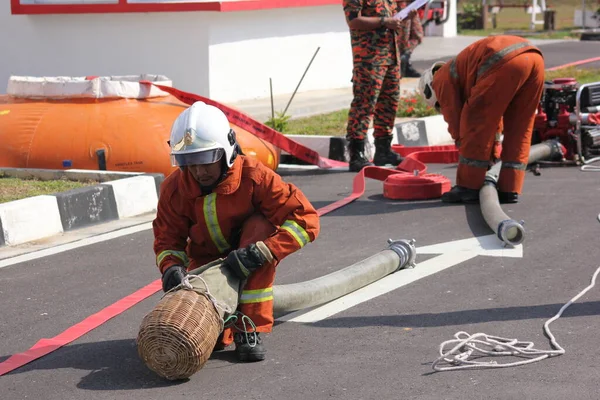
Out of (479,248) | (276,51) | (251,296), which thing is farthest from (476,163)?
(276,51)

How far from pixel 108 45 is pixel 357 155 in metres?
5.18

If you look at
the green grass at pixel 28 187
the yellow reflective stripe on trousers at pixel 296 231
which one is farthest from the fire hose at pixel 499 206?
the green grass at pixel 28 187

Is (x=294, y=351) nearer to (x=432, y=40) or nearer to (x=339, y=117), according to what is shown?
(x=339, y=117)

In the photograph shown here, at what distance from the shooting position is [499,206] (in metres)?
7.55

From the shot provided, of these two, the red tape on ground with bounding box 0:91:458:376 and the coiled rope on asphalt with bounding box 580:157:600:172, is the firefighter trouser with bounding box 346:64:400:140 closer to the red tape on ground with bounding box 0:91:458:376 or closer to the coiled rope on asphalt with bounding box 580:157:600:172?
the red tape on ground with bounding box 0:91:458:376

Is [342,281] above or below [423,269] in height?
above

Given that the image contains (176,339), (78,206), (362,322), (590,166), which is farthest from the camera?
(590,166)

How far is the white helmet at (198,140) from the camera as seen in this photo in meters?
4.68

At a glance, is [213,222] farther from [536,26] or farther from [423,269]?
[536,26]

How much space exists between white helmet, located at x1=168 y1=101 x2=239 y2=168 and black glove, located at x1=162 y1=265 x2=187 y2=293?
461 millimetres

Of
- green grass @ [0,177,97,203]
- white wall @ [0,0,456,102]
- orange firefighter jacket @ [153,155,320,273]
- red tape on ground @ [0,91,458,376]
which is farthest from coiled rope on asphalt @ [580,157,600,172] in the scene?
orange firefighter jacket @ [153,155,320,273]

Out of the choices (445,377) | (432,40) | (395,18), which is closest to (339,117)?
(395,18)

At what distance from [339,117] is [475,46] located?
479 centimetres

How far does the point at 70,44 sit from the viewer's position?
557 inches
